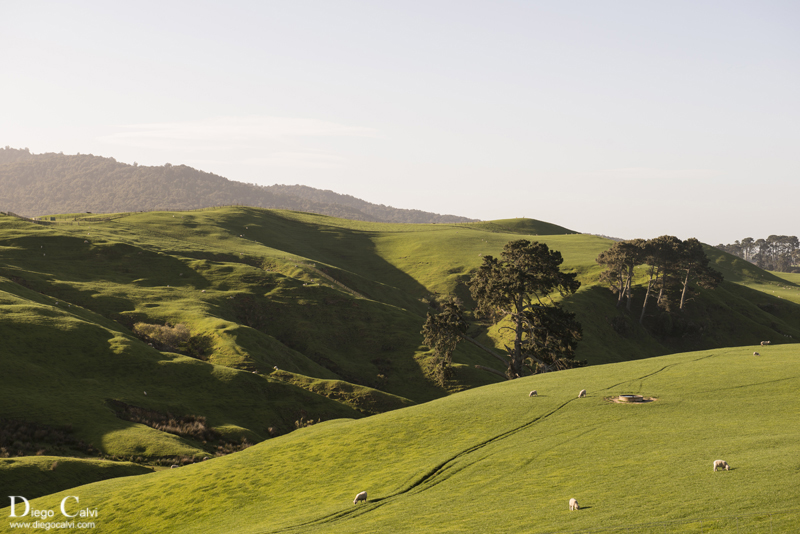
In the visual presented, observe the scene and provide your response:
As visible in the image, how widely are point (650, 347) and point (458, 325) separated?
180ft

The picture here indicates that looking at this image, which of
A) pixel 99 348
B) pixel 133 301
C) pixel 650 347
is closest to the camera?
pixel 99 348

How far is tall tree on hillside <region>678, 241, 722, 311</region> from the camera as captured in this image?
339 ft

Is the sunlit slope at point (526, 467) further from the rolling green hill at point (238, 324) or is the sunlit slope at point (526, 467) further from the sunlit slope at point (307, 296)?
the sunlit slope at point (307, 296)

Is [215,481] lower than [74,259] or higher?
lower

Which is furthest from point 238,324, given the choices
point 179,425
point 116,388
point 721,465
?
point 721,465

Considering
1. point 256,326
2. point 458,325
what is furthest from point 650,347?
point 256,326

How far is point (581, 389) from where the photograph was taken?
3006cm

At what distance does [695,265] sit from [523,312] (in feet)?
217

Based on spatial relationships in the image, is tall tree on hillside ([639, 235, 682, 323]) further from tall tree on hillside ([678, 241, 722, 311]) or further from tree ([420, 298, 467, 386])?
tree ([420, 298, 467, 386])

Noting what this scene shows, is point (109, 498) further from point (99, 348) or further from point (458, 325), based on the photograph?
point (458, 325)

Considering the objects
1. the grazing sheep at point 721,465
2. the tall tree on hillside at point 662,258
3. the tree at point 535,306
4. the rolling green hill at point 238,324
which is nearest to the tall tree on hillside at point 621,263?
the tall tree on hillside at point 662,258

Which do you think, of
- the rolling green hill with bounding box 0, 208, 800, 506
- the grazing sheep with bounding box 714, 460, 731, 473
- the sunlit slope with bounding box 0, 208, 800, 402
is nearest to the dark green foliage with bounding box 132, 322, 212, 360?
the rolling green hill with bounding box 0, 208, 800, 506

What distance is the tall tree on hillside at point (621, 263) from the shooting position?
101m

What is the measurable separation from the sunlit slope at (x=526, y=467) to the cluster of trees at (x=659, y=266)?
7156cm
